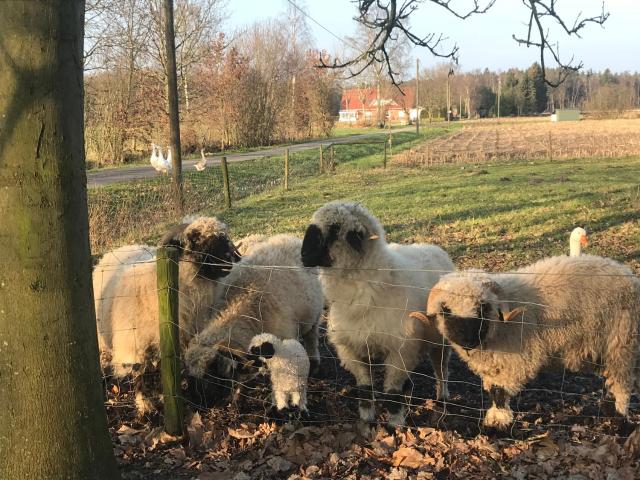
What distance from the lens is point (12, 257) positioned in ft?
10.7

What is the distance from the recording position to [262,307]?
19.3 feet

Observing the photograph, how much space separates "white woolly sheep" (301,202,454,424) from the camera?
202 inches

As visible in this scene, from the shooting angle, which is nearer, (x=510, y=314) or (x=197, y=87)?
(x=510, y=314)

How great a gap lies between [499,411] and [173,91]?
13.4m

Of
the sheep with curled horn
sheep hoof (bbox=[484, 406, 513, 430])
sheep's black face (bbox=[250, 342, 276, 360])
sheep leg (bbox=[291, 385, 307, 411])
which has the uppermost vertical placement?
the sheep with curled horn

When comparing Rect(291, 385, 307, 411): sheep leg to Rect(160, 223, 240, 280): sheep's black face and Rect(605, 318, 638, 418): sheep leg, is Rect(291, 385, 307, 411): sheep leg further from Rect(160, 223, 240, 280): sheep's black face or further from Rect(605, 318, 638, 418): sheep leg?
Rect(605, 318, 638, 418): sheep leg

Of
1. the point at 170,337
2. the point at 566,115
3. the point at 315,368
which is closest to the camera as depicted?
the point at 170,337

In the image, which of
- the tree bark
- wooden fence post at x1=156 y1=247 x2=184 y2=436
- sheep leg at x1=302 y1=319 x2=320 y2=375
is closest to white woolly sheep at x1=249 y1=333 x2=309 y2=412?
wooden fence post at x1=156 y1=247 x2=184 y2=436

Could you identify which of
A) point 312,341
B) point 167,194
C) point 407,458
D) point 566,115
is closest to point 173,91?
point 167,194

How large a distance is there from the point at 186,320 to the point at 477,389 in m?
2.98

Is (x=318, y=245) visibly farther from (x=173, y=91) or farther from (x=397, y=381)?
(x=173, y=91)

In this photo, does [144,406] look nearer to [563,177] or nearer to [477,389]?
[477,389]

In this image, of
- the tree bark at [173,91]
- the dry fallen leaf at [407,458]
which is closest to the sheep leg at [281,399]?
the dry fallen leaf at [407,458]

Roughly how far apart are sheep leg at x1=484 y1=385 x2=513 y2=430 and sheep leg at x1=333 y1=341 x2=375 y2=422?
40.0 inches
